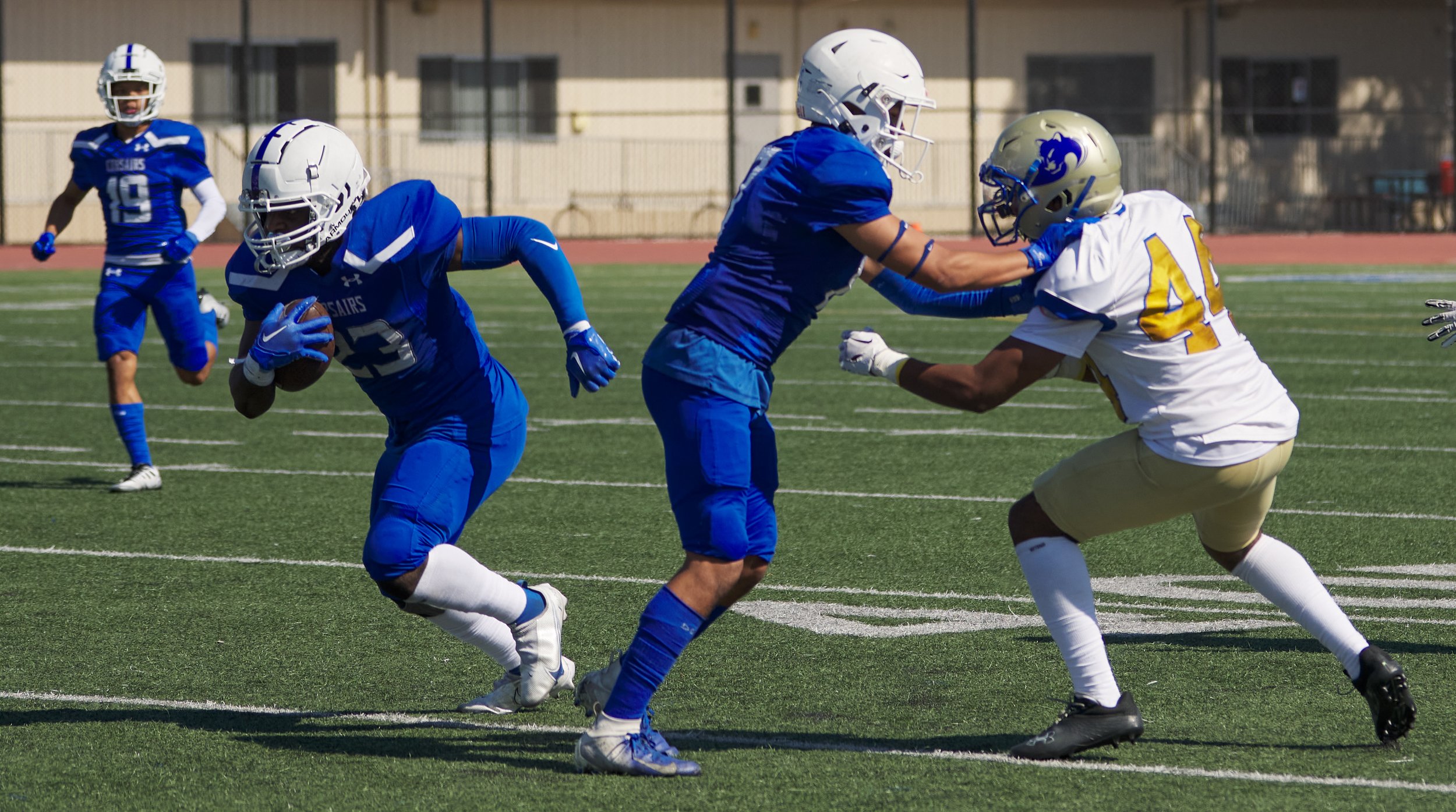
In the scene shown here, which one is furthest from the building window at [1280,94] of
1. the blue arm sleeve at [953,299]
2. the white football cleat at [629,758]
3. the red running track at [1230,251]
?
the white football cleat at [629,758]

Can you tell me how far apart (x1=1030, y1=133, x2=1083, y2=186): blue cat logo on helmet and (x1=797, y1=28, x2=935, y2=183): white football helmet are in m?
0.27

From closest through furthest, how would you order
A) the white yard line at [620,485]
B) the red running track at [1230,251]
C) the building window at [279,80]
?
the white yard line at [620,485]
the red running track at [1230,251]
the building window at [279,80]

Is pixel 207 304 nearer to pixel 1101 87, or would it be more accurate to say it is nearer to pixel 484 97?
pixel 484 97

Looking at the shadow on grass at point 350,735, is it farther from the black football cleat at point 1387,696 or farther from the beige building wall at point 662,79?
the beige building wall at point 662,79

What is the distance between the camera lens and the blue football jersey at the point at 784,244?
4.24 m

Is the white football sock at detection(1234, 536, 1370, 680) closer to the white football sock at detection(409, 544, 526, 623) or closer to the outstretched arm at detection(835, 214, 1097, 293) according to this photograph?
the outstretched arm at detection(835, 214, 1097, 293)

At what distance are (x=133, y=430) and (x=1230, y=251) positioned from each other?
2207 cm

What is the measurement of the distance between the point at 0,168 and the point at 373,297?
84.7ft

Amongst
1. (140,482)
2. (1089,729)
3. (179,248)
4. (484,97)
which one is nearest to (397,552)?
(1089,729)

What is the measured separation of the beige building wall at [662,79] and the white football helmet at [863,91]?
25.9m

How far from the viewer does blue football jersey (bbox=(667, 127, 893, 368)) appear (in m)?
4.24

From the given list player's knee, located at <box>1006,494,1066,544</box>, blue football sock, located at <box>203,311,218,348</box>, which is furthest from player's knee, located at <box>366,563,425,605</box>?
blue football sock, located at <box>203,311,218,348</box>

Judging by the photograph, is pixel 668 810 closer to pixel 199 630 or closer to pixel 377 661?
pixel 377 661

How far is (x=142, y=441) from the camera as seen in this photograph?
9.03 meters
